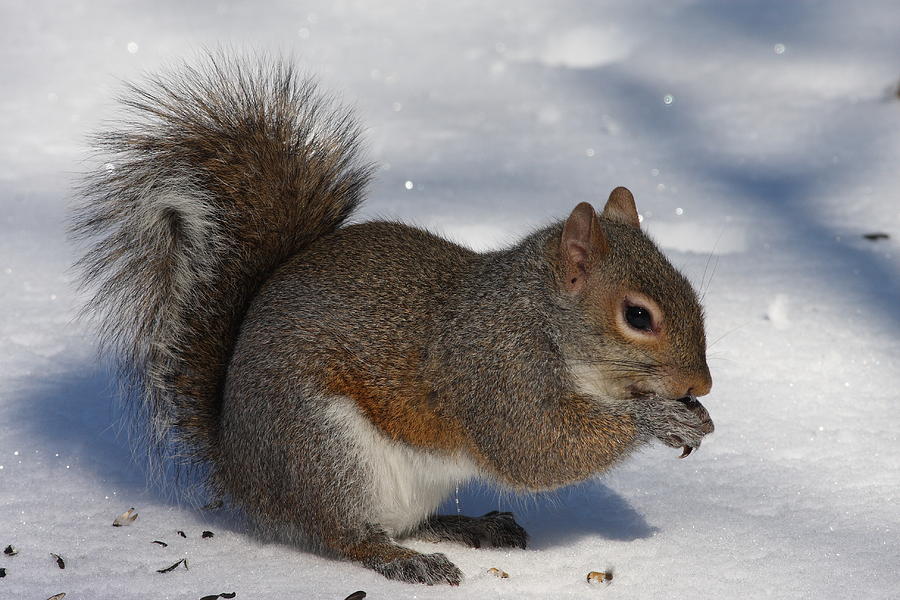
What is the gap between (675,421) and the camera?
7.50ft

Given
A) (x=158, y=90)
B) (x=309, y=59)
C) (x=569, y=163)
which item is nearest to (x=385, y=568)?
(x=158, y=90)

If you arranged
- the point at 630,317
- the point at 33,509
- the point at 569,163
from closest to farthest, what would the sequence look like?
the point at 630,317 → the point at 33,509 → the point at 569,163

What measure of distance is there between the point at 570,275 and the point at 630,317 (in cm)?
16

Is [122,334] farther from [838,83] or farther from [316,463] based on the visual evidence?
[838,83]

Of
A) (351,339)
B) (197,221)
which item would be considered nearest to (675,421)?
(351,339)

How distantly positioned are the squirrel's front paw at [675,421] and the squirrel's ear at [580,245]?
291 mm

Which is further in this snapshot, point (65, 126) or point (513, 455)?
point (65, 126)

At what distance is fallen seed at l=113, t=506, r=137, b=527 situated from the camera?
8.00 feet

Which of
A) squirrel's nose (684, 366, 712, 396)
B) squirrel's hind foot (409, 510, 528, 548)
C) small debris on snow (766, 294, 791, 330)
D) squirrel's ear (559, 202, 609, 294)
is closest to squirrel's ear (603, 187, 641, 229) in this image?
squirrel's ear (559, 202, 609, 294)

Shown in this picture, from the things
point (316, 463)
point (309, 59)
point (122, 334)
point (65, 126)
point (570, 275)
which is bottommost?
point (316, 463)

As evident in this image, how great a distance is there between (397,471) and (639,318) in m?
0.60

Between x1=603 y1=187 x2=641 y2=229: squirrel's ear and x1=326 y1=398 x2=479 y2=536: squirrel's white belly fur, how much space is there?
0.67m

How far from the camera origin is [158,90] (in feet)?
8.75

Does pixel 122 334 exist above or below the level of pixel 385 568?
above
